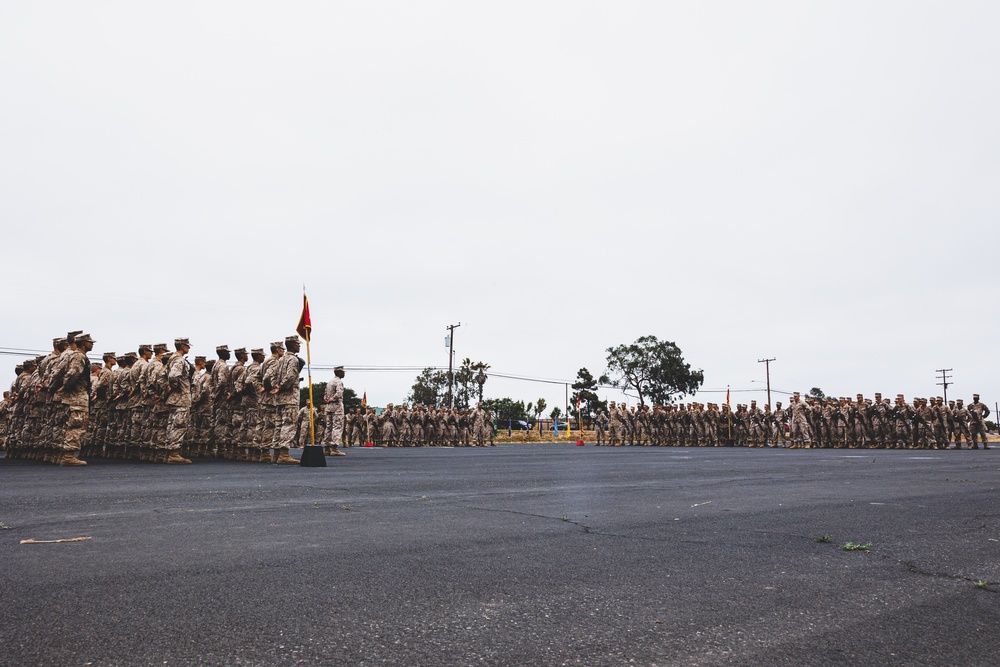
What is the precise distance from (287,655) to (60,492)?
6.61 metres

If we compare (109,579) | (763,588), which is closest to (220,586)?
(109,579)

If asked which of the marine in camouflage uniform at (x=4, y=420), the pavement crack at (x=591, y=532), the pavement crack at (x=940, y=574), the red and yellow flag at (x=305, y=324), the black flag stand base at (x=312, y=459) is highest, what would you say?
the red and yellow flag at (x=305, y=324)

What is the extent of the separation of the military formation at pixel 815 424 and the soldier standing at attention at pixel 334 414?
22232 mm

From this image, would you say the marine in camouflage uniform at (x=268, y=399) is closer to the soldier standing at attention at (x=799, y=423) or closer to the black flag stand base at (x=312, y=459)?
the black flag stand base at (x=312, y=459)

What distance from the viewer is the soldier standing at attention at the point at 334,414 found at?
64.0 ft

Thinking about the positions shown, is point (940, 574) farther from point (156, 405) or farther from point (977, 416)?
point (977, 416)

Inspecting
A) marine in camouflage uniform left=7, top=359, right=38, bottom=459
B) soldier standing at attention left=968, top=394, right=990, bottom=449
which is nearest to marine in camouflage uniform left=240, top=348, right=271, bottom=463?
marine in camouflage uniform left=7, top=359, right=38, bottom=459

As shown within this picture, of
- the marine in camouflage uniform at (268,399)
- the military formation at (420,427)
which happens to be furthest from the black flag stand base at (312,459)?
the military formation at (420,427)

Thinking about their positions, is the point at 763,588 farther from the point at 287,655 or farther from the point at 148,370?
the point at 148,370

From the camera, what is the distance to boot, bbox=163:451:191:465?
14.0m

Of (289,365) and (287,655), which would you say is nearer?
(287,655)

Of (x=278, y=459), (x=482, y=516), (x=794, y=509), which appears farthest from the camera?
(x=278, y=459)

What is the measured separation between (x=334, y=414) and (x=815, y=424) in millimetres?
24549

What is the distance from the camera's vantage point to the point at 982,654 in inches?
106
